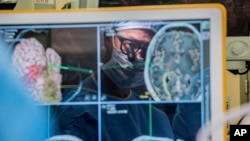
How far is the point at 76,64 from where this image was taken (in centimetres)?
53

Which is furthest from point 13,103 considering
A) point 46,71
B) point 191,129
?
point 191,129

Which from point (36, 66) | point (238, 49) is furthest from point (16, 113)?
point (238, 49)

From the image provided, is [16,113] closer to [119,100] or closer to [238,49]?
[119,100]

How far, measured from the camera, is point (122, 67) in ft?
1.73

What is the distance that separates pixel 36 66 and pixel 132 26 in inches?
5.5

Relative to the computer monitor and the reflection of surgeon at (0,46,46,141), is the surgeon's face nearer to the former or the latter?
the computer monitor

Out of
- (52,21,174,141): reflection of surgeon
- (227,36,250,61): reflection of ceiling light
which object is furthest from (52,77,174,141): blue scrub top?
(227,36,250,61): reflection of ceiling light

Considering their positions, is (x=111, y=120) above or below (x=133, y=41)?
below

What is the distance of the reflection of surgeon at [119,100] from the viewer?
52 cm

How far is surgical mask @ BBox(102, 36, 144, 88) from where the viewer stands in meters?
0.52

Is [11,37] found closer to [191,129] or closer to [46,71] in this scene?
[46,71]

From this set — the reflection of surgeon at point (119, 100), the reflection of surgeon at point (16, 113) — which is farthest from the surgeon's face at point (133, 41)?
the reflection of surgeon at point (16, 113)

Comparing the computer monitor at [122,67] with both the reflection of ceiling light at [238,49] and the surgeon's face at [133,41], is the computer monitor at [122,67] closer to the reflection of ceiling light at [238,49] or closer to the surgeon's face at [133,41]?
the surgeon's face at [133,41]

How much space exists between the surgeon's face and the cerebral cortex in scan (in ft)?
0.28
